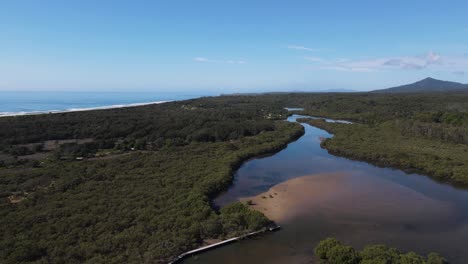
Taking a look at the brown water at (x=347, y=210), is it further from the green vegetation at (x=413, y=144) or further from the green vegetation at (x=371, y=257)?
the green vegetation at (x=413, y=144)

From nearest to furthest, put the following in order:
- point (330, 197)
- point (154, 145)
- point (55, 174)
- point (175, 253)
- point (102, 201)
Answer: point (175, 253) < point (102, 201) < point (330, 197) < point (55, 174) < point (154, 145)

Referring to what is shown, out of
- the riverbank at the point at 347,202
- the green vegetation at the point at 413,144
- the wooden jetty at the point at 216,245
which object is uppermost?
the green vegetation at the point at 413,144

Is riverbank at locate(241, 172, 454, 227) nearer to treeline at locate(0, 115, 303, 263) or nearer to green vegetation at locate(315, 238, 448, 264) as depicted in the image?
treeline at locate(0, 115, 303, 263)

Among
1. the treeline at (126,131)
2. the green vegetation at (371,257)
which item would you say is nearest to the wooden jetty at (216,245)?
the green vegetation at (371,257)

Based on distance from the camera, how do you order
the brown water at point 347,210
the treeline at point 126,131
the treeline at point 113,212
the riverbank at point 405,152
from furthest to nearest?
the treeline at point 126,131, the riverbank at point 405,152, the brown water at point 347,210, the treeline at point 113,212

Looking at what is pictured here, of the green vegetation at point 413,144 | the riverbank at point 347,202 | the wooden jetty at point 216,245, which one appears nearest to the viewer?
the wooden jetty at point 216,245

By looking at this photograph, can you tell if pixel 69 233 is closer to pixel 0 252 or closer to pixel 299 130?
pixel 0 252

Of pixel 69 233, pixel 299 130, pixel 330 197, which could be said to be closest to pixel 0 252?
pixel 69 233
